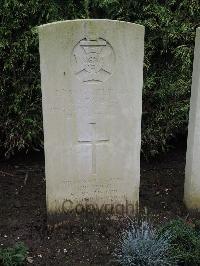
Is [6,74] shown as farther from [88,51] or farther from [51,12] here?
[88,51]

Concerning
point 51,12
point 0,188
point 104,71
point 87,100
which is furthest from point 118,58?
point 0,188

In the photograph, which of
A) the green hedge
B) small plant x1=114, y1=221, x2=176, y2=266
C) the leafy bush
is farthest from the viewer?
the green hedge

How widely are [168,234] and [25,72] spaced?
238 cm

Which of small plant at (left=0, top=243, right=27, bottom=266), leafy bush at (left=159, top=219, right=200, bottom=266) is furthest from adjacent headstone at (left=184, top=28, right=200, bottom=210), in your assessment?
small plant at (left=0, top=243, right=27, bottom=266)

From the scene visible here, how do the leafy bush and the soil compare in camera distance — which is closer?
the leafy bush

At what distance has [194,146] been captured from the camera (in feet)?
12.9

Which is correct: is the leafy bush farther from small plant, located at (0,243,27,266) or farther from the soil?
small plant, located at (0,243,27,266)

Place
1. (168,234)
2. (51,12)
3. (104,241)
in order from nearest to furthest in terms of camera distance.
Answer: (168,234), (104,241), (51,12)

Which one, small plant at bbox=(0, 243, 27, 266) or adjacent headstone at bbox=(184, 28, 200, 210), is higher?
adjacent headstone at bbox=(184, 28, 200, 210)

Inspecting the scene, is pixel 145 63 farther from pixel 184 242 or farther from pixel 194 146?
pixel 184 242

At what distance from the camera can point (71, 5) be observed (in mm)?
4730

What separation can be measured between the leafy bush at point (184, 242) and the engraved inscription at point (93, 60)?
1.32 meters

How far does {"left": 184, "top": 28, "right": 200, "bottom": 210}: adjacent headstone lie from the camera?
3746 mm

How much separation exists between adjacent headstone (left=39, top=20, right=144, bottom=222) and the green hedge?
3.91ft
